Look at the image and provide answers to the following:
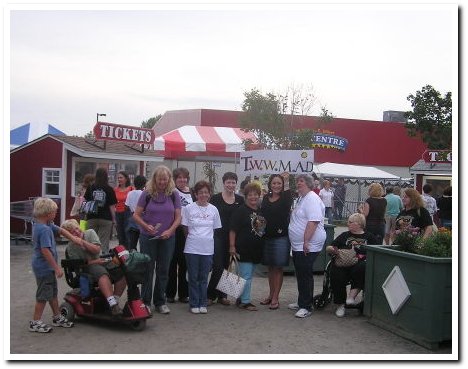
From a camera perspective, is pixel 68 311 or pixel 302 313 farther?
pixel 302 313

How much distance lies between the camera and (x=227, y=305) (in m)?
7.50

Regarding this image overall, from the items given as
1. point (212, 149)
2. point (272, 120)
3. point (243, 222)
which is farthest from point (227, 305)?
point (272, 120)

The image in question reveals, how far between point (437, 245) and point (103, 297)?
3539 mm

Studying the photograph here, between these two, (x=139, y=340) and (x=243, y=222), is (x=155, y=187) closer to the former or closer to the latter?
(x=243, y=222)

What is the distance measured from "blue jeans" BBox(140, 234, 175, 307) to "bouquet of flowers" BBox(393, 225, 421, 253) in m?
2.58

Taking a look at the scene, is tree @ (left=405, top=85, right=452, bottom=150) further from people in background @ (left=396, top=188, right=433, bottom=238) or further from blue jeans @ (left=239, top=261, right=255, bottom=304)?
blue jeans @ (left=239, top=261, right=255, bottom=304)

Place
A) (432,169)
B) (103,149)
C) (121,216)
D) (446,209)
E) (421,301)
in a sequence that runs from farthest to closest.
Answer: (432,169) < (103,149) < (446,209) < (121,216) < (421,301)

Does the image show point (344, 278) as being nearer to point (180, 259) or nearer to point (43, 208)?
point (180, 259)

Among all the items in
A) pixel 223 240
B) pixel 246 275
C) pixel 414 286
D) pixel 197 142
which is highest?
pixel 197 142

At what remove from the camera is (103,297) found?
629 centimetres

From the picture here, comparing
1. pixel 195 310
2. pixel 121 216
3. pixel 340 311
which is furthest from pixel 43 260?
pixel 121 216

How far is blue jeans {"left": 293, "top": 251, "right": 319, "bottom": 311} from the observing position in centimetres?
693

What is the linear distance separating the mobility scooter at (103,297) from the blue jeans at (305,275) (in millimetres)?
1875
